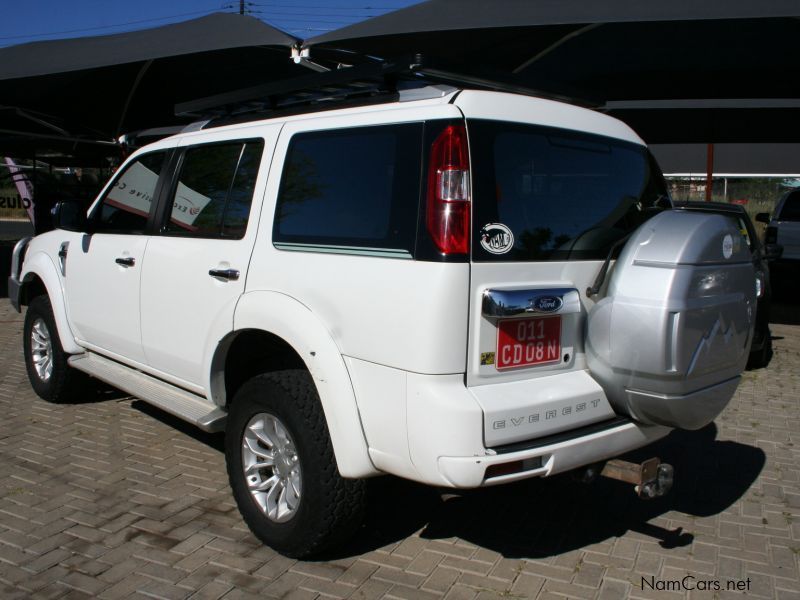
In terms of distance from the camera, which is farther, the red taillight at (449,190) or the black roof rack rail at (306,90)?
the black roof rack rail at (306,90)

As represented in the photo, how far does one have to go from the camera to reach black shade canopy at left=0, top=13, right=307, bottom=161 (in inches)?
347

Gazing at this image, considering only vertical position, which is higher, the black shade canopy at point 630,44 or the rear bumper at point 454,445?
the black shade canopy at point 630,44

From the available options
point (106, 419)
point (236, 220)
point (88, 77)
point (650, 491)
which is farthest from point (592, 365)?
point (88, 77)

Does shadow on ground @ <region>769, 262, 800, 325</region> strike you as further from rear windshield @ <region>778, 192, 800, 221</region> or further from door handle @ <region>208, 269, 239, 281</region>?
door handle @ <region>208, 269, 239, 281</region>

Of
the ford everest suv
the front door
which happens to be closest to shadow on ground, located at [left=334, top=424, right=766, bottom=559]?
the ford everest suv

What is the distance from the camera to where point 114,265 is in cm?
471

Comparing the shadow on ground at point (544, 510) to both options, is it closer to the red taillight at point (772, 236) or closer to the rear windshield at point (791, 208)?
the red taillight at point (772, 236)

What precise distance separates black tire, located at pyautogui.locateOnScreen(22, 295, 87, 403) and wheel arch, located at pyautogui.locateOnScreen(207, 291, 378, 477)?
2450 mm

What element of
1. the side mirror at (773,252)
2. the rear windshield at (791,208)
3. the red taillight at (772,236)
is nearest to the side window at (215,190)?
the side mirror at (773,252)

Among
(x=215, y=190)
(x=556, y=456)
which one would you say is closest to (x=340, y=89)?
(x=215, y=190)

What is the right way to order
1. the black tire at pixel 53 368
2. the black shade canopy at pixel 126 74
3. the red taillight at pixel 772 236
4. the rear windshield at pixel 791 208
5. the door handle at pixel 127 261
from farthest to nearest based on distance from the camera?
the rear windshield at pixel 791 208 < the red taillight at pixel 772 236 < the black shade canopy at pixel 126 74 < the black tire at pixel 53 368 < the door handle at pixel 127 261

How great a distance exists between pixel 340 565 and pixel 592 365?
148 centimetres

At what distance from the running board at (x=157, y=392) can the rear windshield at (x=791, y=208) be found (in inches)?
423

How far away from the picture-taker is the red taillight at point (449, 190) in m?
2.79
